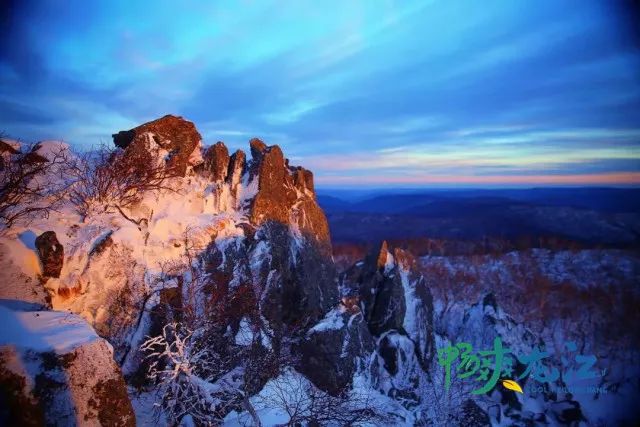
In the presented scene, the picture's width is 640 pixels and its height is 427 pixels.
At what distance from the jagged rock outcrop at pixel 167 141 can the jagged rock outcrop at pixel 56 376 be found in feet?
29.7

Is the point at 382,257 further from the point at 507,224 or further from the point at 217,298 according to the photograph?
the point at 507,224

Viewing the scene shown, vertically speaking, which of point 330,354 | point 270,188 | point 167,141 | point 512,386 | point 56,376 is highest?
point 167,141

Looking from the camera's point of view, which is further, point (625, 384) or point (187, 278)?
point (625, 384)

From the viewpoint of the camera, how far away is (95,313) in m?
10.2

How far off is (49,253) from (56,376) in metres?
5.19

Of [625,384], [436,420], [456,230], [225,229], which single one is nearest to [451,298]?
[625,384]

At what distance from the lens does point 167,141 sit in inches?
589

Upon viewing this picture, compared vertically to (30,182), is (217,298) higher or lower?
lower

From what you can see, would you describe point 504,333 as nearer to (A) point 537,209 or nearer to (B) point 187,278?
(B) point 187,278

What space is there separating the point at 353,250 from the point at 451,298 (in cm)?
3077

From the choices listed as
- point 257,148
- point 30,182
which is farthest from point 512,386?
point 30,182

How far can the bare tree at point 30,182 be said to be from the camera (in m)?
9.18

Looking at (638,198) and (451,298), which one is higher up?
(638,198)

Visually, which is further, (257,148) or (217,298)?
(257,148)
